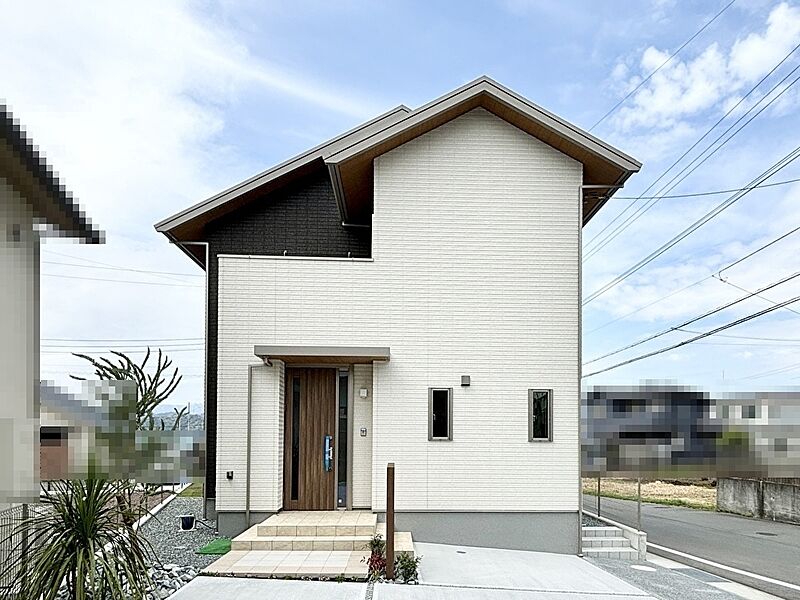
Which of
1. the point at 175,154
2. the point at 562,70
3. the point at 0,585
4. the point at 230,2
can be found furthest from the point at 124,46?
the point at 562,70

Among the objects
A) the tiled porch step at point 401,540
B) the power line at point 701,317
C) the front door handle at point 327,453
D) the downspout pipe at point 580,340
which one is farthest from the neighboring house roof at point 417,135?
the tiled porch step at point 401,540

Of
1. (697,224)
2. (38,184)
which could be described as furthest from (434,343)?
(38,184)

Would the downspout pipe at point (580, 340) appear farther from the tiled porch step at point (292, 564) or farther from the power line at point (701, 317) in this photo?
the tiled porch step at point (292, 564)

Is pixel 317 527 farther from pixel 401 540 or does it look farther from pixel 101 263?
pixel 101 263

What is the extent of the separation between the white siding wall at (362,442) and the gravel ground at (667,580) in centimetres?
345

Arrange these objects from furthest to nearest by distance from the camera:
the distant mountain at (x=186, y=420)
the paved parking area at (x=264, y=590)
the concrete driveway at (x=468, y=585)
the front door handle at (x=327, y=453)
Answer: the front door handle at (x=327, y=453) < the distant mountain at (x=186, y=420) < the concrete driveway at (x=468, y=585) < the paved parking area at (x=264, y=590)

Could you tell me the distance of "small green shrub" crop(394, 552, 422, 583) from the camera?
8.89m

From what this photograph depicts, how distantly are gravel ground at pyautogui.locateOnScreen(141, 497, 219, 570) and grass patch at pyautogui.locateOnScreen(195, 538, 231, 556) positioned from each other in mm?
112

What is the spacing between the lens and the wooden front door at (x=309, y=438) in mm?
11883

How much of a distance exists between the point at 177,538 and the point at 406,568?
4543 millimetres

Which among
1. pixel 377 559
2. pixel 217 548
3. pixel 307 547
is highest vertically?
pixel 377 559

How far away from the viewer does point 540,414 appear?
1158cm

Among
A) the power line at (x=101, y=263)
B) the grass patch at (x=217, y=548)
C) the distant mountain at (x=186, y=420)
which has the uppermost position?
the power line at (x=101, y=263)

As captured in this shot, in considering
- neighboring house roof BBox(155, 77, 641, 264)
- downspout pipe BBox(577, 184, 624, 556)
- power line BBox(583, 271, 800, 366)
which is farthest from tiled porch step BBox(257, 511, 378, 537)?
neighboring house roof BBox(155, 77, 641, 264)
